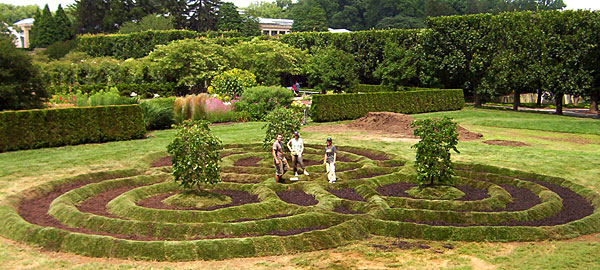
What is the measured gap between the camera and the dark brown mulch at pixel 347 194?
45.8 feet

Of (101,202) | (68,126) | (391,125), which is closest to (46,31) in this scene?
(68,126)

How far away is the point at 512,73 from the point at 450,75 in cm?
560

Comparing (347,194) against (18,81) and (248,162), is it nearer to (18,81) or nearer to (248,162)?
(248,162)

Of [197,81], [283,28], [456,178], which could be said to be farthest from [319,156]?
[283,28]

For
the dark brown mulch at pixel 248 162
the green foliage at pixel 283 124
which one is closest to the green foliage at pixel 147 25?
the dark brown mulch at pixel 248 162

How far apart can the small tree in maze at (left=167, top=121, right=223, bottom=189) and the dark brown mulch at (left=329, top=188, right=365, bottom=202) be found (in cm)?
330

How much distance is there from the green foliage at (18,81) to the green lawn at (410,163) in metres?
4.14

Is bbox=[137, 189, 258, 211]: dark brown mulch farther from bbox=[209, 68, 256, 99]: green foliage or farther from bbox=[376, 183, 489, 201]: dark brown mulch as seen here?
bbox=[209, 68, 256, 99]: green foliage

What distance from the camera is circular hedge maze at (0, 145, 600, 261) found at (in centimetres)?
1038

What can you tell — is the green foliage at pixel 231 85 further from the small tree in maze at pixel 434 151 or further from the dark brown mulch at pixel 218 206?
the small tree in maze at pixel 434 151

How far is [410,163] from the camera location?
60.0 ft

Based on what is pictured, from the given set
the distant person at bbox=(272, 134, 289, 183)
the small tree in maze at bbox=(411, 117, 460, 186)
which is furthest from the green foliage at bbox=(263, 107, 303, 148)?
the small tree in maze at bbox=(411, 117, 460, 186)

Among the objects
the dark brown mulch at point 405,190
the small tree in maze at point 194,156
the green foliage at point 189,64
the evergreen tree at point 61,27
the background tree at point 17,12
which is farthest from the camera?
the background tree at point 17,12

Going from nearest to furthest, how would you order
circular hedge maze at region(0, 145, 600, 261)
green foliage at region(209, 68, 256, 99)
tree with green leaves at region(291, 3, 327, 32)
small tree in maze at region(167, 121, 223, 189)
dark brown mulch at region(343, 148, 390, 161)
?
circular hedge maze at region(0, 145, 600, 261) → small tree in maze at region(167, 121, 223, 189) → dark brown mulch at region(343, 148, 390, 161) → green foliage at region(209, 68, 256, 99) → tree with green leaves at region(291, 3, 327, 32)
